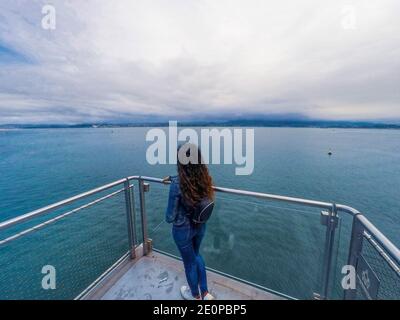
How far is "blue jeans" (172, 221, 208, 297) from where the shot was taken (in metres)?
1.82

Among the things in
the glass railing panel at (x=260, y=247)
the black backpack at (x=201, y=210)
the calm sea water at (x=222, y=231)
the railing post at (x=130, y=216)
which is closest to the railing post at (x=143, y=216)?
the railing post at (x=130, y=216)

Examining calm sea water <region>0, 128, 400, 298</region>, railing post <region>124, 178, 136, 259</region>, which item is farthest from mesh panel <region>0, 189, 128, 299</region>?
railing post <region>124, 178, 136, 259</region>

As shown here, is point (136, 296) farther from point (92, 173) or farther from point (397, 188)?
point (397, 188)

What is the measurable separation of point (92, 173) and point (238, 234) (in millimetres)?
15925

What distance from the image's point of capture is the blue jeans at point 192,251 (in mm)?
1823

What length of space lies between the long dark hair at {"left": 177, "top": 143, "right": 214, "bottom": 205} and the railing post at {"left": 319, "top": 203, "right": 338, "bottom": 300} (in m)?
1.16

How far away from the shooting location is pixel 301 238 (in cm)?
833

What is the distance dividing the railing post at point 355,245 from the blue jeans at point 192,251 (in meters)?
1.35

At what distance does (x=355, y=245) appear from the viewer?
173cm

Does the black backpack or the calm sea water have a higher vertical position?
the black backpack

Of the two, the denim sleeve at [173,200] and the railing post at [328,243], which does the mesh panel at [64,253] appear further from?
the railing post at [328,243]

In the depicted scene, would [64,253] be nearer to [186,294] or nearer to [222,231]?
[222,231]

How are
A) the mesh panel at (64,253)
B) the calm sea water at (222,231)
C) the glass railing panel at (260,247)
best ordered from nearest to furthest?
1. the calm sea water at (222,231)
2. the mesh panel at (64,253)
3. the glass railing panel at (260,247)

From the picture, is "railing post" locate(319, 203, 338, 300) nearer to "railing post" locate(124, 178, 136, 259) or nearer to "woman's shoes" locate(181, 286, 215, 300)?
"woman's shoes" locate(181, 286, 215, 300)
